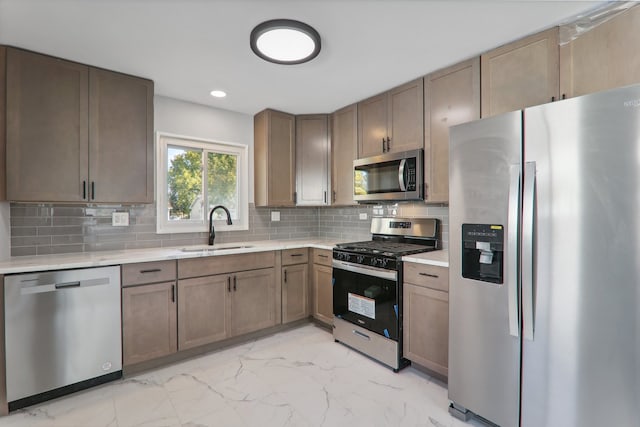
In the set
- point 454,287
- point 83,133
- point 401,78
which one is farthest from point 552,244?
point 83,133

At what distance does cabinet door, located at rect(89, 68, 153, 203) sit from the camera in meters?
2.39

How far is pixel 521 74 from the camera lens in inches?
79.4

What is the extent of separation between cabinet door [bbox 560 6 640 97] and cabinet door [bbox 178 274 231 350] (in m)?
2.87

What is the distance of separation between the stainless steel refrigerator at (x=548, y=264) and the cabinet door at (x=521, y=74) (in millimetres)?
572

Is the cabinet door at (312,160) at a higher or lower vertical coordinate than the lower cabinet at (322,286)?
higher

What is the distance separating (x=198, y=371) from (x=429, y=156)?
2.54 metres

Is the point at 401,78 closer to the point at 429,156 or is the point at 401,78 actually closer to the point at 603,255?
the point at 429,156

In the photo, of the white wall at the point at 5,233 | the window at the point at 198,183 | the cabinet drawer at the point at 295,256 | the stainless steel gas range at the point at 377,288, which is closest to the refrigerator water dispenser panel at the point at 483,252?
the stainless steel gas range at the point at 377,288

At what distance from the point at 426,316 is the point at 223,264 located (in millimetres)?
1741

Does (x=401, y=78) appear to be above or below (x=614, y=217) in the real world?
above

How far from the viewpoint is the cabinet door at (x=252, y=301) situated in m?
2.82

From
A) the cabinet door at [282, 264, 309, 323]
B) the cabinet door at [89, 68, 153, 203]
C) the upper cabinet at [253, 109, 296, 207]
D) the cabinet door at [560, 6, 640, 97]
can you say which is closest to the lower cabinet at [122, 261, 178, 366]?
the cabinet door at [89, 68, 153, 203]

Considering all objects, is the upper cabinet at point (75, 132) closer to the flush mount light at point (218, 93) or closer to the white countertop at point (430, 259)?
the flush mount light at point (218, 93)

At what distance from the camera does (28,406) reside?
195cm
